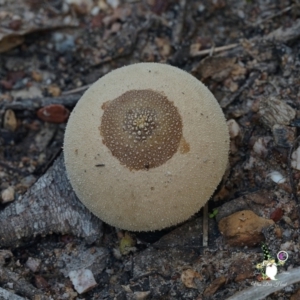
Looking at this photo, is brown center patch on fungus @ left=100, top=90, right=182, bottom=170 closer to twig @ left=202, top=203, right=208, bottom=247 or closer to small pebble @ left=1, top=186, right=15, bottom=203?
twig @ left=202, top=203, right=208, bottom=247

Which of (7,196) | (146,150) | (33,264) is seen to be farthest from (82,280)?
(146,150)

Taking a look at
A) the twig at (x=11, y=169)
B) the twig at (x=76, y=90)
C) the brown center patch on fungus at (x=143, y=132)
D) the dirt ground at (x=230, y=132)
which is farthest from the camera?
the twig at (x=76, y=90)

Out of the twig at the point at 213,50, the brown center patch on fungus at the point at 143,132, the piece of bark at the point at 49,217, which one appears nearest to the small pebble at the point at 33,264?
the piece of bark at the point at 49,217

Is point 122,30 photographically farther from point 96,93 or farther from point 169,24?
point 96,93


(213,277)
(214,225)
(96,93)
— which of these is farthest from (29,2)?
(213,277)

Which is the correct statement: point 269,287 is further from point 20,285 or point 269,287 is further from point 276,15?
point 276,15

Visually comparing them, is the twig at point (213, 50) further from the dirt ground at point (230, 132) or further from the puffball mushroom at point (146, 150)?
the puffball mushroom at point (146, 150)

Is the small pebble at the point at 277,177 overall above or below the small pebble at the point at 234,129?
below

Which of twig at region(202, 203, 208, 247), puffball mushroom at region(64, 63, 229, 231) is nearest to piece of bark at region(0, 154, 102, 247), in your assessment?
puffball mushroom at region(64, 63, 229, 231)
